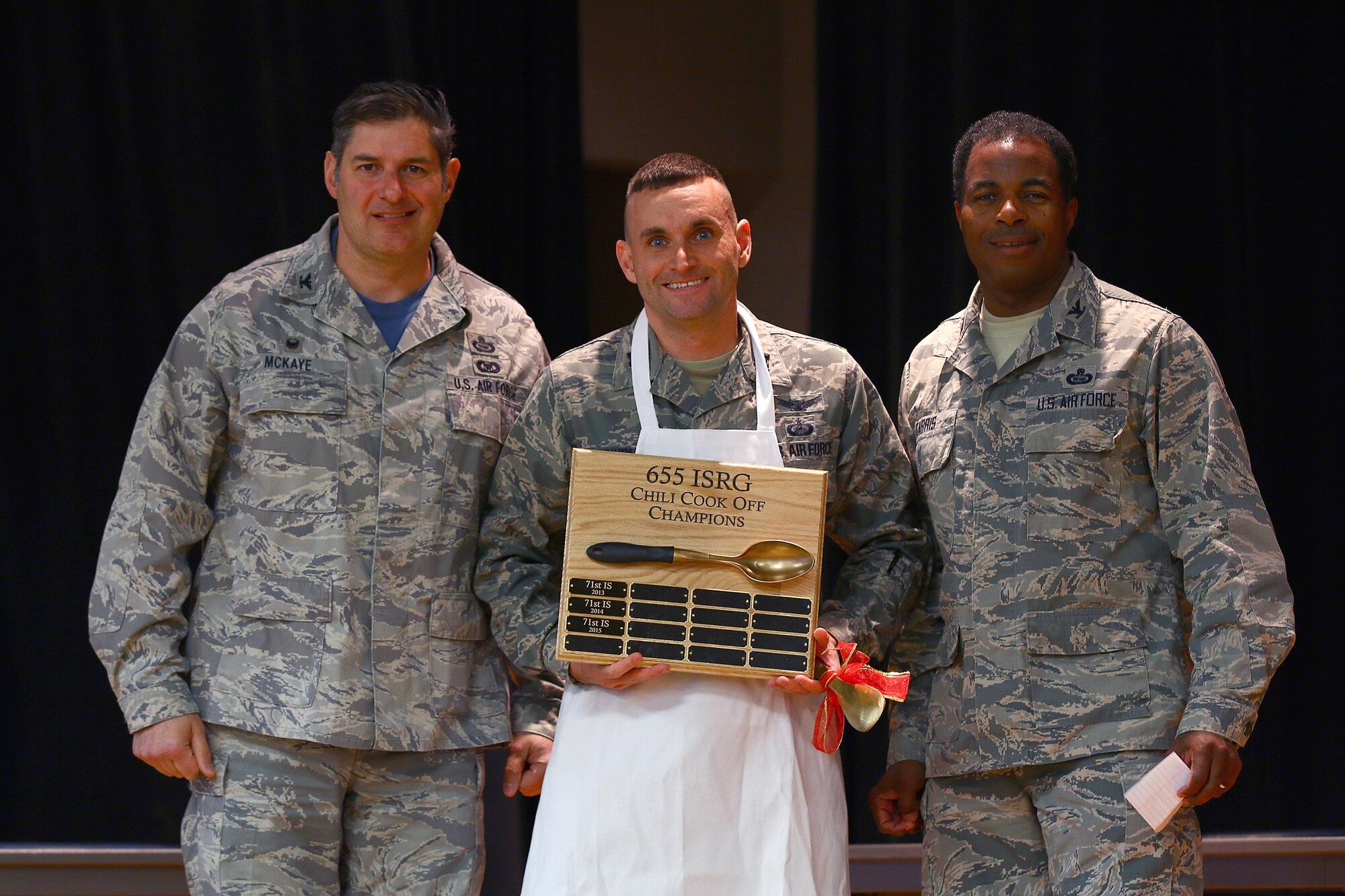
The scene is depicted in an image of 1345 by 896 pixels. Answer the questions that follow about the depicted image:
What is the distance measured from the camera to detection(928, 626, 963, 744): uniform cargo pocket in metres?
2.40

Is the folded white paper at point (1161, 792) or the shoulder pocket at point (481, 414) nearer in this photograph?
the folded white paper at point (1161, 792)

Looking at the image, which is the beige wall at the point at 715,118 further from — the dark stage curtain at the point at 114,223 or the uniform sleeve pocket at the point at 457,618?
the uniform sleeve pocket at the point at 457,618

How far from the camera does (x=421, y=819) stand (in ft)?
8.10

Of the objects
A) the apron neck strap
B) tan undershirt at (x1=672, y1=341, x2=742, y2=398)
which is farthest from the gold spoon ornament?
tan undershirt at (x1=672, y1=341, x2=742, y2=398)

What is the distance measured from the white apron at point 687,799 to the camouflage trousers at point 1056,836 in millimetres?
272

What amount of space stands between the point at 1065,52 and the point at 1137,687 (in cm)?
182

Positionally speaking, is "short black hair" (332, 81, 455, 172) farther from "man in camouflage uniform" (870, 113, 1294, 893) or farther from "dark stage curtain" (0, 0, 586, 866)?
"man in camouflage uniform" (870, 113, 1294, 893)

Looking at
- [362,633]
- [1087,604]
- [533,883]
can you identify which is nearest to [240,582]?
[362,633]

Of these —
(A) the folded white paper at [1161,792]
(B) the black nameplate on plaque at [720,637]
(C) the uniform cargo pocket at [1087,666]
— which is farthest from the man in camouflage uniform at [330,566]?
(A) the folded white paper at [1161,792]

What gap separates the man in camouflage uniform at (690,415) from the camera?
2357 millimetres

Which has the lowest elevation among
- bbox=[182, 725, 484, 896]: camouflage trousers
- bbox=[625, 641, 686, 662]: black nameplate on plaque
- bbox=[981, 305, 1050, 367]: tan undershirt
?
bbox=[182, 725, 484, 896]: camouflage trousers

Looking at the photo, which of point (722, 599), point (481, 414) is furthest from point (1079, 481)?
point (481, 414)

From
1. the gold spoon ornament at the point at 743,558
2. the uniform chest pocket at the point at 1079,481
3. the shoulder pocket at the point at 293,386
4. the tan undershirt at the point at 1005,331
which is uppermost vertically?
the tan undershirt at the point at 1005,331

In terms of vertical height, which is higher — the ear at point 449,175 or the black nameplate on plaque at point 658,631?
the ear at point 449,175
